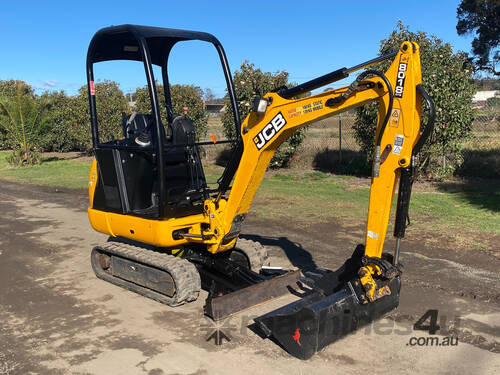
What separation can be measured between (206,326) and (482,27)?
24191 mm

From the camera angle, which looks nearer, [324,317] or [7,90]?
[324,317]

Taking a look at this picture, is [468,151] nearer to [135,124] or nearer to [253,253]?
[253,253]

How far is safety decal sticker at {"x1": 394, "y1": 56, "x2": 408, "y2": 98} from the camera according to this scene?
13.0ft

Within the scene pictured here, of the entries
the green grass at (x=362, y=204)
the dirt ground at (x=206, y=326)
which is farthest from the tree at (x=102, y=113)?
the dirt ground at (x=206, y=326)

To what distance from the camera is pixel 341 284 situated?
4770 mm

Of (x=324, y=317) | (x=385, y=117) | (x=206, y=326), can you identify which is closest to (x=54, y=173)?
(x=206, y=326)

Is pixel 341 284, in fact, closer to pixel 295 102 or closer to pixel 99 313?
pixel 295 102

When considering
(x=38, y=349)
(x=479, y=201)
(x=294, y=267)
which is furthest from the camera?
(x=479, y=201)

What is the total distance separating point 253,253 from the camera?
6047 millimetres

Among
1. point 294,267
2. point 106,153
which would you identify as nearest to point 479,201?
point 294,267

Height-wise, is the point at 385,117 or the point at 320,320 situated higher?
the point at 385,117

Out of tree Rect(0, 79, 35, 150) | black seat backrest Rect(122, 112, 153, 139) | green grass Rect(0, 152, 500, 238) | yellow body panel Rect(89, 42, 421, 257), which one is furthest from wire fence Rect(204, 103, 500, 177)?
tree Rect(0, 79, 35, 150)

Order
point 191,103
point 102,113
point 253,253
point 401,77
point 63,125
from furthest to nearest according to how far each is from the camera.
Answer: point 63,125, point 102,113, point 191,103, point 253,253, point 401,77

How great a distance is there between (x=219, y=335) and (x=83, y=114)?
21.4m
